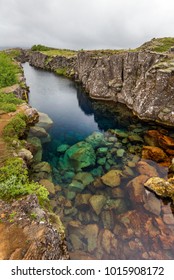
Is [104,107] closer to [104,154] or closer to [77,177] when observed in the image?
[104,154]

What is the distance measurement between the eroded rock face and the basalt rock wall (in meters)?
28.9

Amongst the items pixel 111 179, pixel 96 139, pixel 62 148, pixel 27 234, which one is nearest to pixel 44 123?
pixel 62 148

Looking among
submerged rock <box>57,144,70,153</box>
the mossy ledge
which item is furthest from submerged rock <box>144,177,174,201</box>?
submerged rock <box>57,144,70,153</box>

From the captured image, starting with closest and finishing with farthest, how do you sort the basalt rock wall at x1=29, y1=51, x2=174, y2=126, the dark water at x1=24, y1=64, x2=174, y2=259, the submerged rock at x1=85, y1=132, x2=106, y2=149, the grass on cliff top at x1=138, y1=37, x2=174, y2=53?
the dark water at x1=24, y1=64, x2=174, y2=259 < the submerged rock at x1=85, y1=132, x2=106, y2=149 < the basalt rock wall at x1=29, y1=51, x2=174, y2=126 < the grass on cliff top at x1=138, y1=37, x2=174, y2=53

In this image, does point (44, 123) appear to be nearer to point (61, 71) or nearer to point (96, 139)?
point (96, 139)

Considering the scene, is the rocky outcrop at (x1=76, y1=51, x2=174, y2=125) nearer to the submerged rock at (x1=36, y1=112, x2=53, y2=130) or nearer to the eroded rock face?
the submerged rock at (x1=36, y1=112, x2=53, y2=130)

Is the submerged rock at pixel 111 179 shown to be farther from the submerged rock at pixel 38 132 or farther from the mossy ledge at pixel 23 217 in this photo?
the submerged rock at pixel 38 132

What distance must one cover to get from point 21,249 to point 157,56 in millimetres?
41438

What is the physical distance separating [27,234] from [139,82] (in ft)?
128

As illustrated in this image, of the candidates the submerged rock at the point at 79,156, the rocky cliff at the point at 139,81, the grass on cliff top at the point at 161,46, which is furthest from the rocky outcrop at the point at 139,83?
the grass on cliff top at the point at 161,46

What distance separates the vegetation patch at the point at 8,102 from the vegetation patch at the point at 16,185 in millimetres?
15462

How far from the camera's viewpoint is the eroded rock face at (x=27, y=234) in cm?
934

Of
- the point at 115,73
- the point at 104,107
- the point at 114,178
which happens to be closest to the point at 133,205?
the point at 114,178

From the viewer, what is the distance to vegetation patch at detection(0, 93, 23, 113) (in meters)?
29.6
